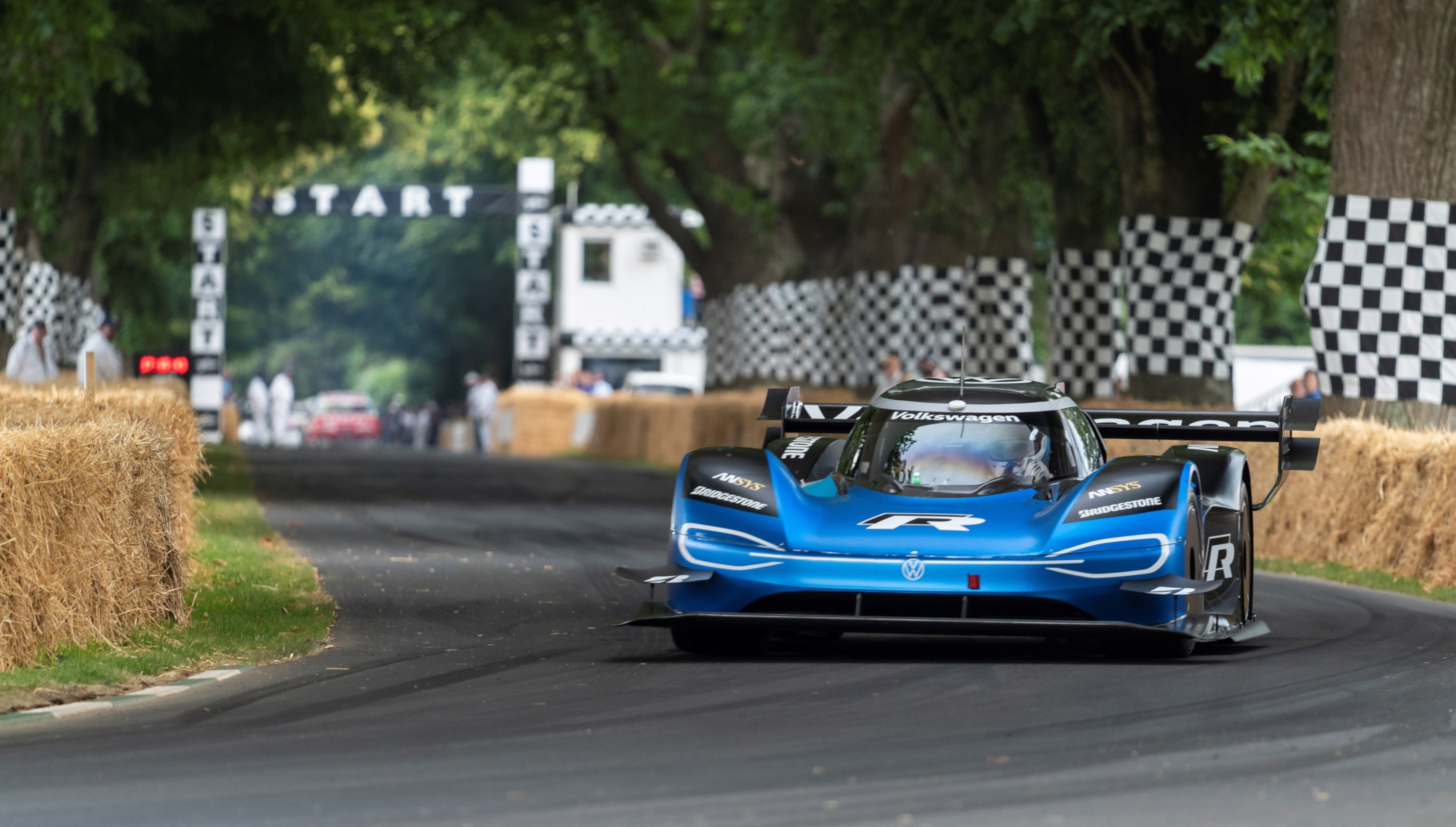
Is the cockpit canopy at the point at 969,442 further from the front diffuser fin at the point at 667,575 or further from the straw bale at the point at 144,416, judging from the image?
the straw bale at the point at 144,416

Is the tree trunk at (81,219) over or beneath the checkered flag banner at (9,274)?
over

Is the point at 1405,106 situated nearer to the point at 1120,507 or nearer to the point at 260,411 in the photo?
the point at 1120,507

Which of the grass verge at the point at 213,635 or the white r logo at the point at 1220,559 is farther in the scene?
the white r logo at the point at 1220,559

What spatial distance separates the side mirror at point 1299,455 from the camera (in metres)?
10.8

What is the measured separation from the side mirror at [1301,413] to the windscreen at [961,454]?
1310 millimetres

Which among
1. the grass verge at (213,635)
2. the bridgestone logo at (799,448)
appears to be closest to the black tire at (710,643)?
the bridgestone logo at (799,448)

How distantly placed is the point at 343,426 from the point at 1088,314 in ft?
178

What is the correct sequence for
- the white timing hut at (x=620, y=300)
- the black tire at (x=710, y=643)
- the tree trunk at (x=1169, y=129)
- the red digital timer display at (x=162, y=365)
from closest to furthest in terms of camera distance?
the black tire at (x=710, y=643) < the tree trunk at (x=1169, y=129) < the red digital timer display at (x=162, y=365) < the white timing hut at (x=620, y=300)

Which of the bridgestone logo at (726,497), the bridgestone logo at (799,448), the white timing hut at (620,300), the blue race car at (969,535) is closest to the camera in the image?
the blue race car at (969,535)

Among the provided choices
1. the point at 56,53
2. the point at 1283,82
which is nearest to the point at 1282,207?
the point at 1283,82

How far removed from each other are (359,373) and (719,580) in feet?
378

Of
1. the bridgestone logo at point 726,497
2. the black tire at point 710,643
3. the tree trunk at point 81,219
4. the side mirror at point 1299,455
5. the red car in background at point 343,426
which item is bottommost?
the red car in background at point 343,426

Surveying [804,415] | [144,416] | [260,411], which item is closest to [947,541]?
[804,415]

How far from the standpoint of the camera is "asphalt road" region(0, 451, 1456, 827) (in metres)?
6.20
